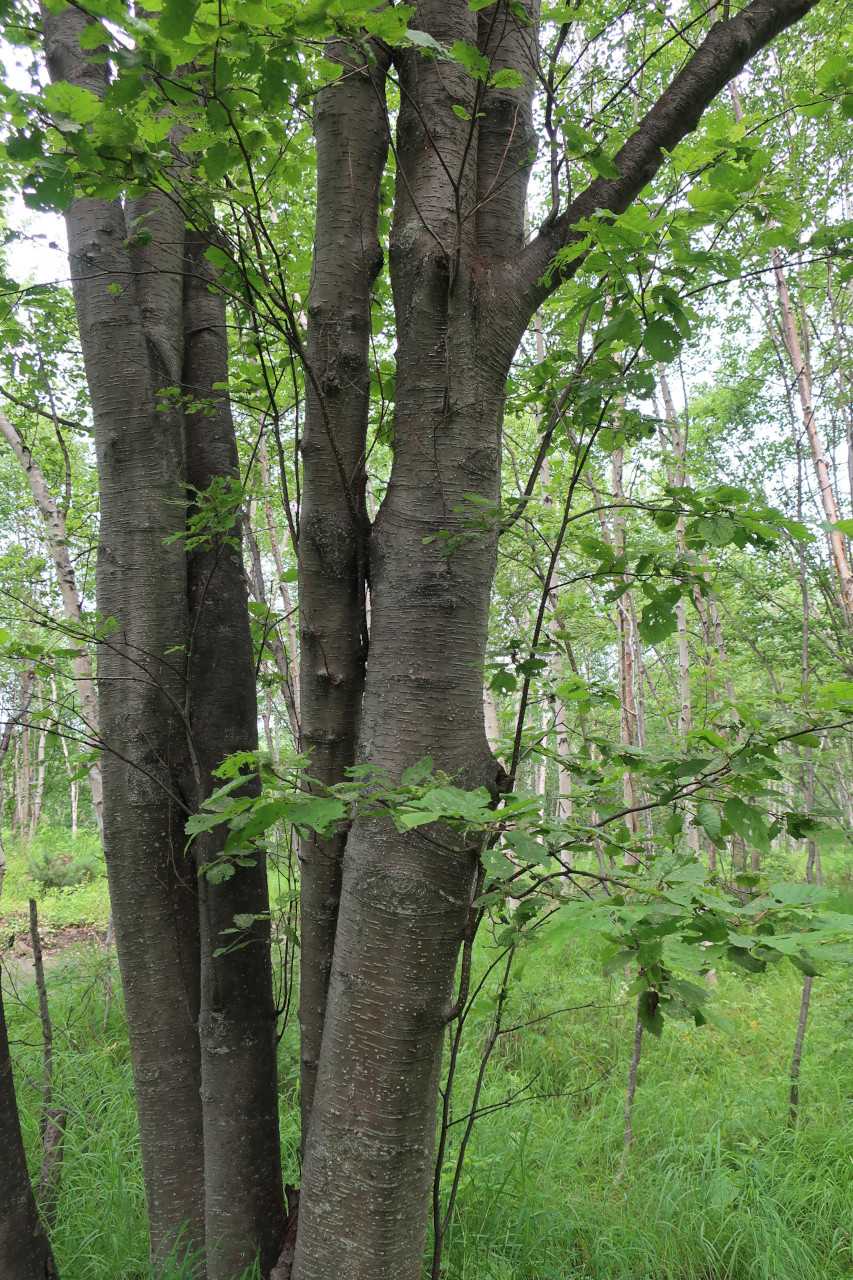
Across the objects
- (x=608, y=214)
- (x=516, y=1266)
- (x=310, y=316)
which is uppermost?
(x=310, y=316)

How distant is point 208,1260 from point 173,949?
2.45ft

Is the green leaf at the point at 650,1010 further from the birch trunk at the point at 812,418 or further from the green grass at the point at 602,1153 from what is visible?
the birch trunk at the point at 812,418

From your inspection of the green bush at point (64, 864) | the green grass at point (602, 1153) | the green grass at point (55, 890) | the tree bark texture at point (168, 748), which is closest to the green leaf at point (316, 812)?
the tree bark texture at point (168, 748)

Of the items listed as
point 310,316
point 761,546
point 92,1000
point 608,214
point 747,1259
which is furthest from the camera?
point 92,1000

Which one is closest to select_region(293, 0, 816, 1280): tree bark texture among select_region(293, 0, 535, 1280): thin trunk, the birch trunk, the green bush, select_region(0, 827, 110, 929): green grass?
select_region(293, 0, 535, 1280): thin trunk

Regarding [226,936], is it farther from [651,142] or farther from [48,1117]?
[651,142]

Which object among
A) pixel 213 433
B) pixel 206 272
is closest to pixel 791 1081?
pixel 213 433

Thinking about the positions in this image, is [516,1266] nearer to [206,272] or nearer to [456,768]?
[456,768]

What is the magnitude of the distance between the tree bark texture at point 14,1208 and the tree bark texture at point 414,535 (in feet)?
2.75

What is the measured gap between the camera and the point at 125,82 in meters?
1.16

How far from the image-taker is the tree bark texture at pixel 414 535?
1280 mm

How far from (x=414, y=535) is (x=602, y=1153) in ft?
11.4

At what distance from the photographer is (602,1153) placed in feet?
10.9

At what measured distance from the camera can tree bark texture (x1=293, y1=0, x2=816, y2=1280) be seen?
4.20 feet
